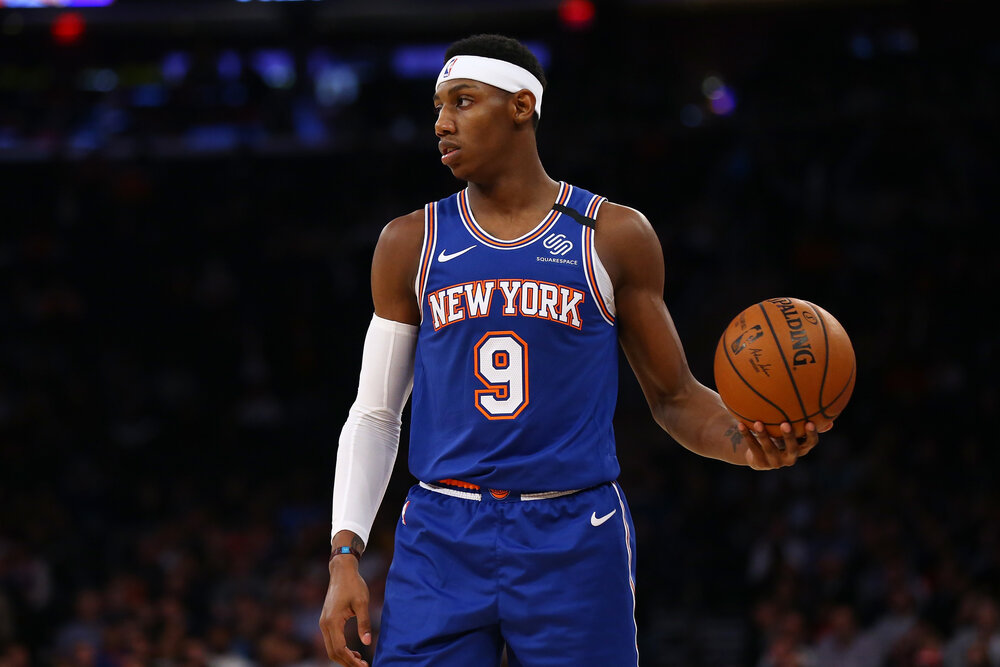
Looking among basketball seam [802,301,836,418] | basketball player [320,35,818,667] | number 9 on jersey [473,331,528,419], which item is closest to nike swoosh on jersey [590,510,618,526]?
basketball player [320,35,818,667]

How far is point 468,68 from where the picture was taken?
3074mm

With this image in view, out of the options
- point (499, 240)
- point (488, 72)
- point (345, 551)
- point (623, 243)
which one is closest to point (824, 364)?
point (623, 243)

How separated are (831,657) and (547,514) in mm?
6046

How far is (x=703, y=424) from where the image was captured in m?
3.08

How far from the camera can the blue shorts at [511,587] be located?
2758 millimetres

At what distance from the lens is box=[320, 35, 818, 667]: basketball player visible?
9.12 ft

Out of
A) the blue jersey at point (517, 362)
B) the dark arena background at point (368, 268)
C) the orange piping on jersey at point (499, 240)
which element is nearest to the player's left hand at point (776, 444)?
the blue jersey at point (517, 362)

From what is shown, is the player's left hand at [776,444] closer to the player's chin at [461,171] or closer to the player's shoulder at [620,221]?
the player's shoulder at [620,221]

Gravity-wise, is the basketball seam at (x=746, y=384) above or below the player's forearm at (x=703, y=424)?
above

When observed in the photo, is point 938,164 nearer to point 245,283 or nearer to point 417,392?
point 245,283

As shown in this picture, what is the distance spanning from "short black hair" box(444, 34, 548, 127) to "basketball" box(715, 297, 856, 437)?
2.72 ft

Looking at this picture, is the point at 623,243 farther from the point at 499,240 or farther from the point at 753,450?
the point at 753,450

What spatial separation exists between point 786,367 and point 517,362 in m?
0.63

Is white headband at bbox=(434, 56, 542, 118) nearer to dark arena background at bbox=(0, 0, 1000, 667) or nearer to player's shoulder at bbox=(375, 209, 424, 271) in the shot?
player's shoulder at bbox=(375, 209, 424, 271)
